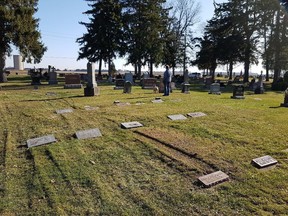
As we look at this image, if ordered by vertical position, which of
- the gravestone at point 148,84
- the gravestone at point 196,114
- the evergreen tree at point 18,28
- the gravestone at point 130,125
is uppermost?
the evergreen tree at point 18,28

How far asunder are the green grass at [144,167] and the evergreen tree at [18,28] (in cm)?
2046

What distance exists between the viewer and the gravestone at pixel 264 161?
16.2ft

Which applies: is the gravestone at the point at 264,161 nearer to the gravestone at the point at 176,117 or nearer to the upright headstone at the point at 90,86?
the gravestone at the point at 176,117

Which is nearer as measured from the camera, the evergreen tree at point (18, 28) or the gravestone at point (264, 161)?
the gravestone at point (264, 161)

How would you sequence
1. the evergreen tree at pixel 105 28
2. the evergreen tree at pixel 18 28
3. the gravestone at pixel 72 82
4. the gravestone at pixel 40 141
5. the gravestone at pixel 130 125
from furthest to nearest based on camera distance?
the evergreen tree at pixel 105 28, the evergreen tree at pixel 18 28, the gravestone at pixel 72 82, the gravestone at pixel 130 125, the gravestone at pixel 40 141

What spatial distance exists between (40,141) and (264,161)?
16.5 ft

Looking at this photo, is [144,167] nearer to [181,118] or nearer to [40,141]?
[40,141]

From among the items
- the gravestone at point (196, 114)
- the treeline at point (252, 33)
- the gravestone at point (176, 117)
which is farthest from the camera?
the treeline at point (252, 33)

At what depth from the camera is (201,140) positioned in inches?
253

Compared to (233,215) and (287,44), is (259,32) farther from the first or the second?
(233,215)

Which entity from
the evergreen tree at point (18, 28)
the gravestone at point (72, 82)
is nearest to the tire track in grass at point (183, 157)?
the gravestone at point (72, 82)

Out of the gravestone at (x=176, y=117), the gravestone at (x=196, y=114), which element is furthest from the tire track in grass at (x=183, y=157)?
the gravestone at (x=196, y=114)

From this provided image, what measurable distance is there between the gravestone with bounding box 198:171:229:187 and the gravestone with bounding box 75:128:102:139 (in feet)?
10.9

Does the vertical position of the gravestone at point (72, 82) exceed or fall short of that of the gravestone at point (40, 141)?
it exceeds it
